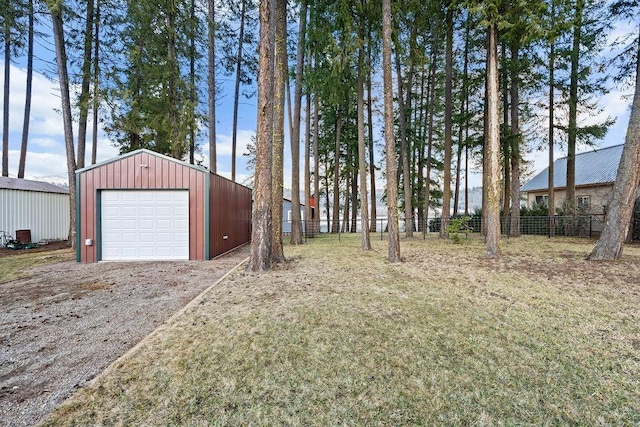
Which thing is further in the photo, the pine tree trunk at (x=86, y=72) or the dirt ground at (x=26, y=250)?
the pine tree trunk at (x=86, y=72)

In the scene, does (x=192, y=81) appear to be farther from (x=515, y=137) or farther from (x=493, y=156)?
(x=515, y=137)

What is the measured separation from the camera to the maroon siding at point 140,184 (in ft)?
22.8

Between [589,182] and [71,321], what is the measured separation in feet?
63.9

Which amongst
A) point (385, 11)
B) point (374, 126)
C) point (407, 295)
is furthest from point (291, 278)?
point (374, 126)

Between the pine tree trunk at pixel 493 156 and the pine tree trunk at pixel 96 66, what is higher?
the pine tree trunk at pixel 96 66

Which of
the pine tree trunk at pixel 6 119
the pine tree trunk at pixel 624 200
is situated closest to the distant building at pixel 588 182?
the pine tree trunk at pixel 624 200

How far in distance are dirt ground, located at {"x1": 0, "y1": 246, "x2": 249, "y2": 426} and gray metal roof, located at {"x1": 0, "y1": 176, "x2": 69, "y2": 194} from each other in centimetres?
691

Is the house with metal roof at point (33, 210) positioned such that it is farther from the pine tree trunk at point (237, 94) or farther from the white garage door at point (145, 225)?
the pine tree trunk at point (237, 94)

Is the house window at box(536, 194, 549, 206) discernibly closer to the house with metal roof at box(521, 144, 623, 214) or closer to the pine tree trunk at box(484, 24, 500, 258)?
the house with metal roof at box(521, 144, 623, 214)

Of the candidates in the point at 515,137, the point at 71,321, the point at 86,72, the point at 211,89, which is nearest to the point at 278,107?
the point at 71,321

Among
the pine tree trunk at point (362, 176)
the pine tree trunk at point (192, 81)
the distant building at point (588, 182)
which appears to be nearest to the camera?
the pine tree trunk at point (362, 176)

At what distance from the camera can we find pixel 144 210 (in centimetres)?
720

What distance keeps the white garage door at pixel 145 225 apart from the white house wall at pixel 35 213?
633cm

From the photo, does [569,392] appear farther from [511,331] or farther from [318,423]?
[318,423]
